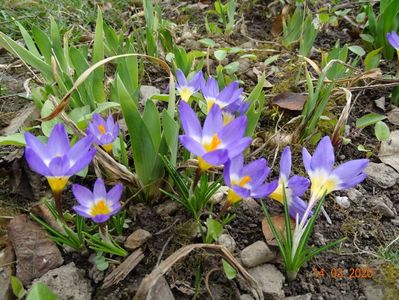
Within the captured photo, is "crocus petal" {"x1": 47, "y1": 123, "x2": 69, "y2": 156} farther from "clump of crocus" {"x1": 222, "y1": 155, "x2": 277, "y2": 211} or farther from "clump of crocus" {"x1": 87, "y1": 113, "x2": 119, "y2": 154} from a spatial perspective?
"clump of crocus" {"x1": 222, "y1": 155, "x2": 277, "y2": 211}

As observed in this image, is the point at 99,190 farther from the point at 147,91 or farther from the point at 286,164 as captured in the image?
the point at 147,91

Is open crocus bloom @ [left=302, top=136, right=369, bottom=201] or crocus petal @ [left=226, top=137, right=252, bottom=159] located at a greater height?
crocus petal @ [left=226, top=137, right=252, bottom=159]

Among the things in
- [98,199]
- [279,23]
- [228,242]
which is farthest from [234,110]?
[279,23]

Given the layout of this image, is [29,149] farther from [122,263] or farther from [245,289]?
[245,289]

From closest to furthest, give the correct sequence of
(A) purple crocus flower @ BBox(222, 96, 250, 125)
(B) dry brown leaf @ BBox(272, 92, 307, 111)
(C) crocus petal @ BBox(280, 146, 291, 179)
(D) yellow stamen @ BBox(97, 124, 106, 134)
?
(C) crocus petal @ BBox(280, 146, 291, 179) → (D) yellow stamen @ BBox(97, 124, 106, 134) → (A) purple crocus flower @ BBox(222, 96, 250, 125) → (B) dry brown leaf @ BBox(272, 92, 307, 111)


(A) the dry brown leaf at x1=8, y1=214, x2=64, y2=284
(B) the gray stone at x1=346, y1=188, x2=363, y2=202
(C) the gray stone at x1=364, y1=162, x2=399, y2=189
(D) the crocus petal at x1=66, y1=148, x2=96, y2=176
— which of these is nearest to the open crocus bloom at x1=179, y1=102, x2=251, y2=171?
(D) the crocus petal at x1=66, y1=148, x2=96, y2=176

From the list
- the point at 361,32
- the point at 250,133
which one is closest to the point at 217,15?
the point at 361,32

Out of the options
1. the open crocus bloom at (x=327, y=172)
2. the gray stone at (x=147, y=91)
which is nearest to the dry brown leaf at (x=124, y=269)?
the open crocus bloom at (x=327, y=172)
